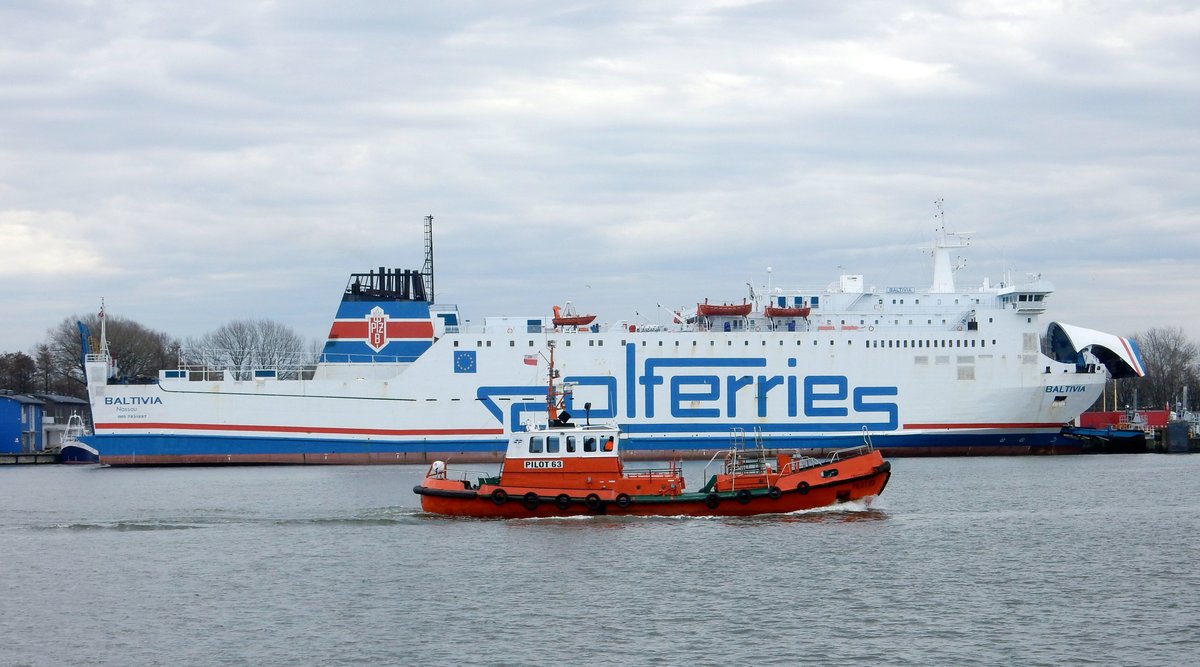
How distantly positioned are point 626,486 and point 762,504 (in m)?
3.04

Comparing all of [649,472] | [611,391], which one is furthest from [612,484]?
[611,391]

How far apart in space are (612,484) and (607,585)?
6.95m

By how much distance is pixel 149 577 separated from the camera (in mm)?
24188

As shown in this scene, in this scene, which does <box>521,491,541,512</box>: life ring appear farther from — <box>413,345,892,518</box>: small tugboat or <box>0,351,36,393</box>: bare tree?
<box>0,351,36,393</box>: bare tree

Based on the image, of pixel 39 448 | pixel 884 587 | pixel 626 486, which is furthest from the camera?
pixel 39 448

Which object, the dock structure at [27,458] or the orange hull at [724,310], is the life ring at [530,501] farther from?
the dock structure at [27,458]

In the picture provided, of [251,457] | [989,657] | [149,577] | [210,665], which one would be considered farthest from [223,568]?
[251,457]

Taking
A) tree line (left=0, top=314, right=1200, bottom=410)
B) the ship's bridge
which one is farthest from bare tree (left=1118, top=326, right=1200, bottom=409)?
the ship's bridge

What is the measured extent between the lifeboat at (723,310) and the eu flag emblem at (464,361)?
9.24 metres

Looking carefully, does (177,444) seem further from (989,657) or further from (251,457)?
(989,657)

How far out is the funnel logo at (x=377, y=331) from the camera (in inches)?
2122

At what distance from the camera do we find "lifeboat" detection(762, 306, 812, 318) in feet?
179

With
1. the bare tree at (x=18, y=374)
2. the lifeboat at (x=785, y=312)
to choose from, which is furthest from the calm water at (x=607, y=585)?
the bare tree at (x=18, y=374)

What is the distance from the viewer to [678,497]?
29.2 m
